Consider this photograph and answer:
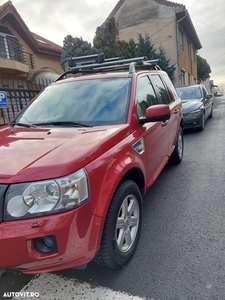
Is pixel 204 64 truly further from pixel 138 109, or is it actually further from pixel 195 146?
pixel 138 109

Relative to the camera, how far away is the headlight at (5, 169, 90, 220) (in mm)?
1650

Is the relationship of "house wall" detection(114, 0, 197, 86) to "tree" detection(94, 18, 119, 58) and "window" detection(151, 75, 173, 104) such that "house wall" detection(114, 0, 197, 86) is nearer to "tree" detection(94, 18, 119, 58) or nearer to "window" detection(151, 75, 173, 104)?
"tree" detection(94, 18, 119, 58)

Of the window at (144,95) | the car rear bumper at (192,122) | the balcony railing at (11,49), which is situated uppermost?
the balcony railing at (11,49)

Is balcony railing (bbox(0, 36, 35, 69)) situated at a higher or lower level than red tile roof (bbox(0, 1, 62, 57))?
lower

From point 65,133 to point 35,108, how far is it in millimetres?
1093

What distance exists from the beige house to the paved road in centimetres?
1093

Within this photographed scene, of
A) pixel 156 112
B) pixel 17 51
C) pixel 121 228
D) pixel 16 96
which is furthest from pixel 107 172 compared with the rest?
pixel 17 51

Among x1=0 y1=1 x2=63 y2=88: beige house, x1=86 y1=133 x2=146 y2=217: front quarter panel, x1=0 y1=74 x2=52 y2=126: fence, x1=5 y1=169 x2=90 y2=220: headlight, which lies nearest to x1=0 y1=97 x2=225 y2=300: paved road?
x1=86 y1=133 x2=146 y2=217: front quarter panel

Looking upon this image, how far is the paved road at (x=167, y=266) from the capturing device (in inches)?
78.7

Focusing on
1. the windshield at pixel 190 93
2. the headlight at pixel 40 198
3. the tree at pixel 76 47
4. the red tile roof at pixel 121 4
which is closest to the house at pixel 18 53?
the tree at pixel 76 47

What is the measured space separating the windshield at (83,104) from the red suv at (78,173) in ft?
0.04

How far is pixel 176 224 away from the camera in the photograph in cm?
291

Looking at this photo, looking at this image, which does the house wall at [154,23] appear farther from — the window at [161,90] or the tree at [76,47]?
the window at [161,90]

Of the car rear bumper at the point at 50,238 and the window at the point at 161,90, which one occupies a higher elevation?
the window at the point at 161,90
